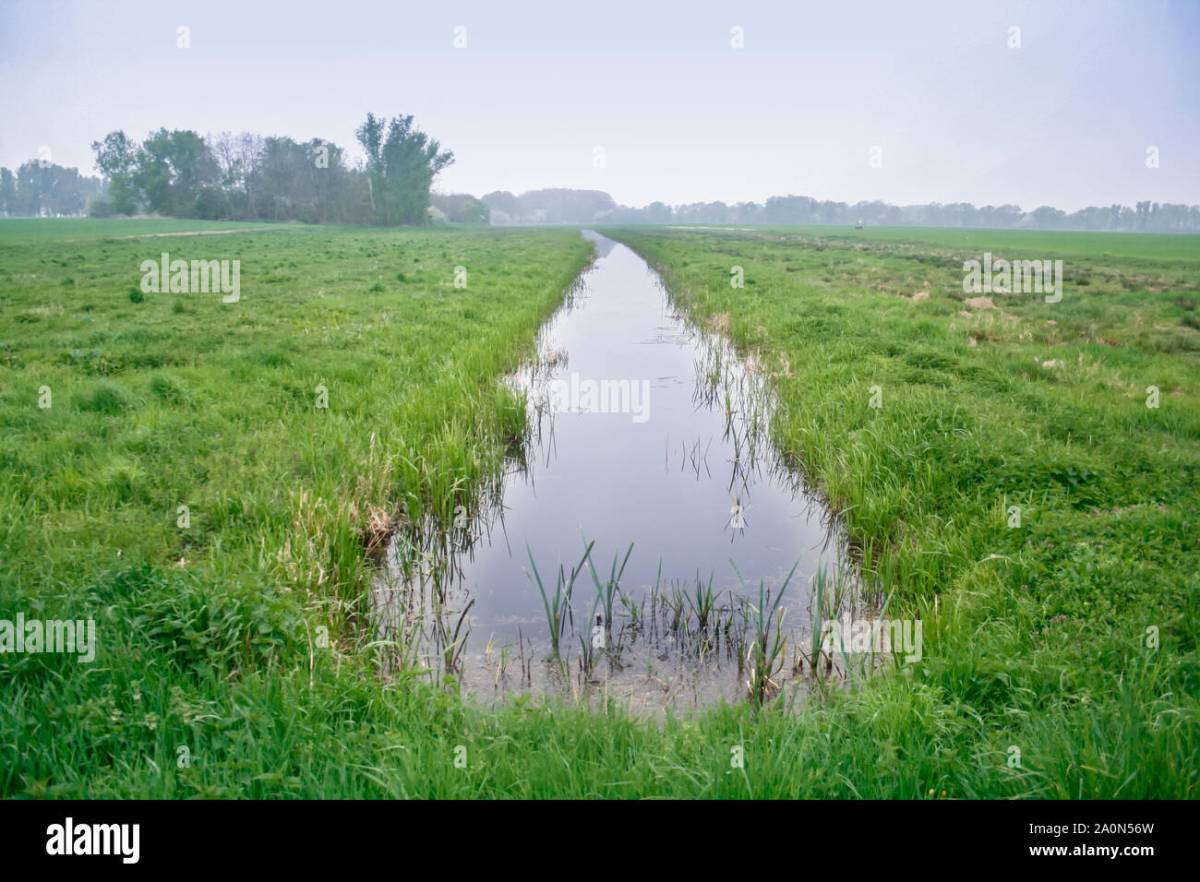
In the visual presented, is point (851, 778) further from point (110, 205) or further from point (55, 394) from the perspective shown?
point (110, 205)

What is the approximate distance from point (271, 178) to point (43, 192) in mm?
54229

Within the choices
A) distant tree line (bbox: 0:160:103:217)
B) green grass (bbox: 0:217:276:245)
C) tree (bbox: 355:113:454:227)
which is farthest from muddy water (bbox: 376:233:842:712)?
distant tree line (bbox: 0:160:103:217)

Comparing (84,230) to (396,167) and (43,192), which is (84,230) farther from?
(43,192)

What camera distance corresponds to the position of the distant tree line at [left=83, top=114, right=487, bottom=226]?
84812 millimetres

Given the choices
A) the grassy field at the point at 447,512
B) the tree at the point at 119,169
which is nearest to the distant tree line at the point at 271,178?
the tree at the point at 119,169

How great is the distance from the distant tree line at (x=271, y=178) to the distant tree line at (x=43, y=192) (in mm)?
29406

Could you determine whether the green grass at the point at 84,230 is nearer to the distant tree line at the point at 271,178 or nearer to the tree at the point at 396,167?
the distant tree line at the point at 271,178

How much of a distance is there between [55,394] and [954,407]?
1095 cm

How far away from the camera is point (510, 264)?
104 feet

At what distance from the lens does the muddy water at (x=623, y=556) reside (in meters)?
5.38

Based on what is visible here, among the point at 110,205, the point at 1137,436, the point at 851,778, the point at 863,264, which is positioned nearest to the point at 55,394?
the point at 851,778

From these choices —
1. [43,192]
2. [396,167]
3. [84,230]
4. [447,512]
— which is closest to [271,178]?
[396,167]

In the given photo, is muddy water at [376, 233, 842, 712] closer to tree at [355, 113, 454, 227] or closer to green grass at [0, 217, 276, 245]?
green grass at [0, 217, 276, 245]

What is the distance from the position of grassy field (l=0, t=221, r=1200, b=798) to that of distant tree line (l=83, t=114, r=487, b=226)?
275 feet
